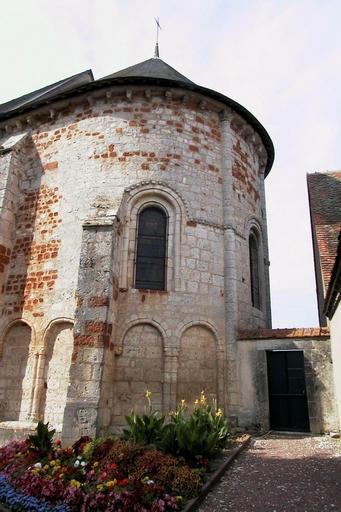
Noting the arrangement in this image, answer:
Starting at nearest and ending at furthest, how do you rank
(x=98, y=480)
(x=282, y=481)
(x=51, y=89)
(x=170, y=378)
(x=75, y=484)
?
1. (x=75, y=484)
2. (x=98, y=480)
3. (x=282, y=481)
4. (x=170, y=378)
5. (x=51, y=89)

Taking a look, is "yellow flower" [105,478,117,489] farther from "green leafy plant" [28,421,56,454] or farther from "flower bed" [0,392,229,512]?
"green leafy plant" [28,421,56,454]

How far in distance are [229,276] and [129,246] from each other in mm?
2522

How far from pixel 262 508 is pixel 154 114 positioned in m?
9.09

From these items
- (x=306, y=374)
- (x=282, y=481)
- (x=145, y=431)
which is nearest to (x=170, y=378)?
(x=145, y=431)

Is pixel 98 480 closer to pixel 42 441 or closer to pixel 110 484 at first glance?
pixel 110 484

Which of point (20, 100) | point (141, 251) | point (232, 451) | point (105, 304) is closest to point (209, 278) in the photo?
point (141, 251)

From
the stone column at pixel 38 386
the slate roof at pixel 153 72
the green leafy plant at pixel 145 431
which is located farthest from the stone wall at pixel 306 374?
the slate roof at pixel 153 72

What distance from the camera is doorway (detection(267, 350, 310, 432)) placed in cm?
873

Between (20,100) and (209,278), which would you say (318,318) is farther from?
(20,100)

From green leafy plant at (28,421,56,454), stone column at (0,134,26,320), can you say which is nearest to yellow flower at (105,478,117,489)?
green leafy plant at (28,421,56,454)

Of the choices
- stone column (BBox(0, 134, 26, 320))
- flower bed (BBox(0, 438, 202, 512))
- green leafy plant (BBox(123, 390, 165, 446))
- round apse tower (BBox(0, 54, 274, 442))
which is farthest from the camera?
stone column (BBox(0, 134, 26, 320))

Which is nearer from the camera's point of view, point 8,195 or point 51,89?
point 8,195

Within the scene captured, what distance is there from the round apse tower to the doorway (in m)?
0.94

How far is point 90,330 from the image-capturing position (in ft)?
24.5
